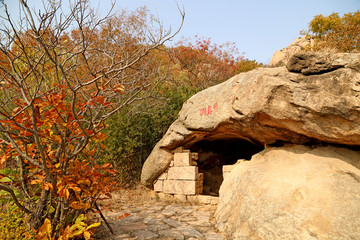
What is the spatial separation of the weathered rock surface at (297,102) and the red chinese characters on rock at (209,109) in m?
0.02

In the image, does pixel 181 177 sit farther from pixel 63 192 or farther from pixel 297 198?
pixel 63 192

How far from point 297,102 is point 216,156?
185 inches

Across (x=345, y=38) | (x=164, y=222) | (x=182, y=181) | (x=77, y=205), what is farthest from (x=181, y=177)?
(x=345, y=38)

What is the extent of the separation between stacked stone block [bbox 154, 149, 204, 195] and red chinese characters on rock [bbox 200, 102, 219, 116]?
1356 mm

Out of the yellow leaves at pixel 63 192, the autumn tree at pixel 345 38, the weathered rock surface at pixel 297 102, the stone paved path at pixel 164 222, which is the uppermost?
the autumn tree at pixel 345 38

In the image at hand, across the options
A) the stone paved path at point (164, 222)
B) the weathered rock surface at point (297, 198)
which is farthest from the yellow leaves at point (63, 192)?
the weathered rock surface at point (297, 198)

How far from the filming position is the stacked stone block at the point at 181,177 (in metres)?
6.44

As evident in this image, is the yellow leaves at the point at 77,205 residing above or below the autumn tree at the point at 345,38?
below

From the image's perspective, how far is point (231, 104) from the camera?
4.98 meters

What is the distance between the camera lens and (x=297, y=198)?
346cm

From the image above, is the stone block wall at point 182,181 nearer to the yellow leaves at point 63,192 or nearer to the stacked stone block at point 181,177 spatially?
the stacked stone block at point 181,177

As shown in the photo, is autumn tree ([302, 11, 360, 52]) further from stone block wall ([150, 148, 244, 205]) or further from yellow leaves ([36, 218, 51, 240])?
yellow leaves ([36, 218, 51, 240])


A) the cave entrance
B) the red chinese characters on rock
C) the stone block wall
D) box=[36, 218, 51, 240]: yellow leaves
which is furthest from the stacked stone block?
box=[36, 218, 51, 240]: yellow leaves

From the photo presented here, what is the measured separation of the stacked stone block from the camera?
644 centimetres
